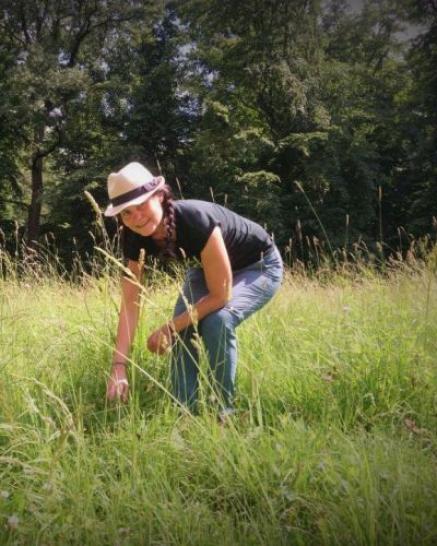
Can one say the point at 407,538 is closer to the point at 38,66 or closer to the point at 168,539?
the point at 168,539

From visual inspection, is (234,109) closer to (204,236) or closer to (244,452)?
(204,236)

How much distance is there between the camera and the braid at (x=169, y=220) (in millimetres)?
2021

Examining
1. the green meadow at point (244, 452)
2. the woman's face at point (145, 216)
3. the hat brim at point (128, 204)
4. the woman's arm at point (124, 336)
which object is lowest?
the green meadow at point (244, 452)

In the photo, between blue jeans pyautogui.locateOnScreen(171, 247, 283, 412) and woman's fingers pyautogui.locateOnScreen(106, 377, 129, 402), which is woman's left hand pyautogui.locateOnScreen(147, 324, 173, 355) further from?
woman's fingers pyautogui.locateOnScreen(106, 377, 129, 402)

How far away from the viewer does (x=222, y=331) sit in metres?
1.94

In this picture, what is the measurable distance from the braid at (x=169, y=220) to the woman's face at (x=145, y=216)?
3 centimetres

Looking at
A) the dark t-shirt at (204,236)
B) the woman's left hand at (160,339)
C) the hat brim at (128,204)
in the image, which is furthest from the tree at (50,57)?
the woman's left hand at (160,339)

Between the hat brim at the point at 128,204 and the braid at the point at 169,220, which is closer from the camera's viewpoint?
the hat brim at the point at 128,204

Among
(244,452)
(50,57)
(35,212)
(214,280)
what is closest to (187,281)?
(214,280)

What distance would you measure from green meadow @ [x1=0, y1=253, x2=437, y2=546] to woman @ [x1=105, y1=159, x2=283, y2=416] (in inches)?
6.3

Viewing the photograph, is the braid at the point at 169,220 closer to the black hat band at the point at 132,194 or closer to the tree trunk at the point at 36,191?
the black hat band at the point at 132,194

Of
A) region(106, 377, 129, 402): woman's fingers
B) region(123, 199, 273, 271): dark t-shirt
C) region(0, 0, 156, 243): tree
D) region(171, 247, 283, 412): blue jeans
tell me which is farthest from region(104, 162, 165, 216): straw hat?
region(0, 0, 156, 243): tree

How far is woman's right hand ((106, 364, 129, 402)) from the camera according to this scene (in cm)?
185

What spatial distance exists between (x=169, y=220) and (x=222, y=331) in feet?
1.74
